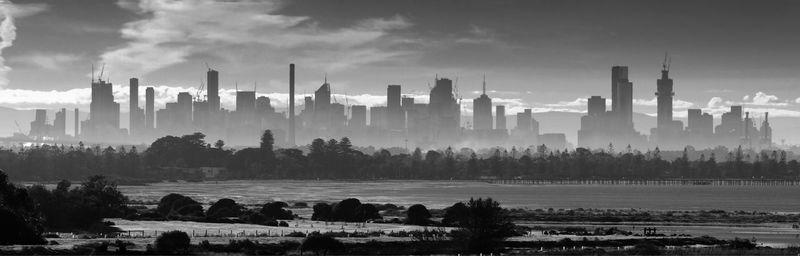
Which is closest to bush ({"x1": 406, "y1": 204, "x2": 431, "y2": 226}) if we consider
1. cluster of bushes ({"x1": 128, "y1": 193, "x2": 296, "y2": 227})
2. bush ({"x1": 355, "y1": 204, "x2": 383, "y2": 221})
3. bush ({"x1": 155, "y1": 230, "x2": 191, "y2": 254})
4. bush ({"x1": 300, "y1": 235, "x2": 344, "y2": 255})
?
bush ({"x1": 355, "y1": 204, "x2": 383, "y2": 221})

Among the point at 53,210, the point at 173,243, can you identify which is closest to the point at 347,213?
the point at 53,210

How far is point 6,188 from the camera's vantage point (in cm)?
9131

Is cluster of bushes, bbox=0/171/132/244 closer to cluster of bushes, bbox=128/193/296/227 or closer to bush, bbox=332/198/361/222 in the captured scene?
cluster of bushes, bbox=128/193/296/227

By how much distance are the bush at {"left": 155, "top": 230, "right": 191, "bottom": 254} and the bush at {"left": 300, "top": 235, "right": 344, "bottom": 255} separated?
268 inches

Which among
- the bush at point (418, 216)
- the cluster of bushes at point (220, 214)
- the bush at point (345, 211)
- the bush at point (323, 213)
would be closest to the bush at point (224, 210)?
the cluster of bushes at point (220, 214)

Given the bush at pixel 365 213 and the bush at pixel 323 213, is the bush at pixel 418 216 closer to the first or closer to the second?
the bush at pixel 365 213

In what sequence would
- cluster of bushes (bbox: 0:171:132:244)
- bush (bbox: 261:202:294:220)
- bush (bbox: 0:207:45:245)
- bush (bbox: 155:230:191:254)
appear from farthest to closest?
bush (bbox: 261:202:294:220), cluster of bushes (bbox: 0:171:132:244), bush (bbox: 0:207:45:245), bush (bbox: 155:230:191:254)

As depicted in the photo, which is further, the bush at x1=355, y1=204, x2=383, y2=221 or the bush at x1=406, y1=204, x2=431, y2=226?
the bush at x1=355, y1=204, x2=383, y2=221

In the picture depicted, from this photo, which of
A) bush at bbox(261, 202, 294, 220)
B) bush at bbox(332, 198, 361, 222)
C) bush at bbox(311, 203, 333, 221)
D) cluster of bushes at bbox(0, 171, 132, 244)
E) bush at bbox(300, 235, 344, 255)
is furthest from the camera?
bush at bbox(311, 203, 333, 221)

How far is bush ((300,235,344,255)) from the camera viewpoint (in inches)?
3086

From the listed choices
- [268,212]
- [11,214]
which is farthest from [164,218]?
[11,214]

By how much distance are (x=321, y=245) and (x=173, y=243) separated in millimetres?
8601

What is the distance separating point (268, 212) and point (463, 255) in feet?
135

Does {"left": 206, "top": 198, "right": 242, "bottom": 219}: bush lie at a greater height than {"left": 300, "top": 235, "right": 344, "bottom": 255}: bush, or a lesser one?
greater
